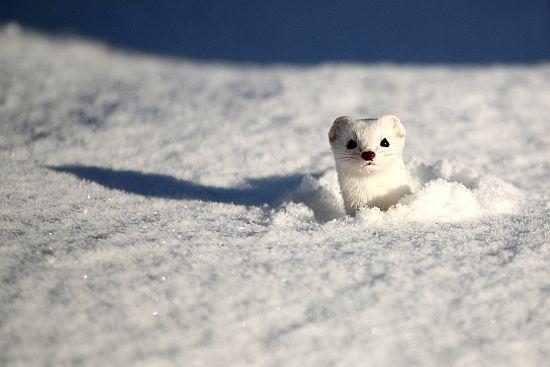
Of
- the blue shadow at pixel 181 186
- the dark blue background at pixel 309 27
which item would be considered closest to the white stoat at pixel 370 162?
the blue shadow at pixel 181 186

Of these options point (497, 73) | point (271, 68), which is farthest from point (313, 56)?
point (497, 73)

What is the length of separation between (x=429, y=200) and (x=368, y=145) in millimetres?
425

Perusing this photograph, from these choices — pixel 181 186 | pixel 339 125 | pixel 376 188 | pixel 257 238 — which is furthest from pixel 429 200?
pixel 181 186

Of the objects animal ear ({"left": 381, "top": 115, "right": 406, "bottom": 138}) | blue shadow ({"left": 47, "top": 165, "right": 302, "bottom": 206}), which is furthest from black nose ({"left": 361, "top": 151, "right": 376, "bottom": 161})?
blue shadow ({"left": 47, "top": 165, "right": 302, "bottom": 206})

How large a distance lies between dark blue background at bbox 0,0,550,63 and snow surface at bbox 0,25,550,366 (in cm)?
212

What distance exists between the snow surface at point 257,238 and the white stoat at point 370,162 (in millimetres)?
156

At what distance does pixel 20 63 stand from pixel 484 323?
5519 mm

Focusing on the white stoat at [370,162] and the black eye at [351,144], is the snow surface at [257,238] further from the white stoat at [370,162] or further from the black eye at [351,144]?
the black eye at [351,144]

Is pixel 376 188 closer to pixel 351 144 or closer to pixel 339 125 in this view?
pixel 351 144

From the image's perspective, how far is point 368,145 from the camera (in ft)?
10.4

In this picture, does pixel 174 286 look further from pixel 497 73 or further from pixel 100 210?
pixel 497 73

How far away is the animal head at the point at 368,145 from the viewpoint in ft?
10.4

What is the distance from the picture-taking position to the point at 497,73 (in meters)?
6.36

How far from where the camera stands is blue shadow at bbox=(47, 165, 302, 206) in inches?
143
